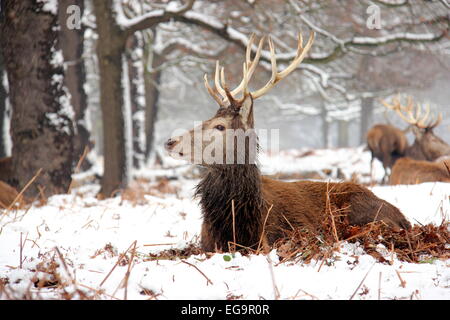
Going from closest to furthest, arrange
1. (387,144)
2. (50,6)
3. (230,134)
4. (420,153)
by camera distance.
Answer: (230,134) → (50,6) → (420,153) → (387,144)

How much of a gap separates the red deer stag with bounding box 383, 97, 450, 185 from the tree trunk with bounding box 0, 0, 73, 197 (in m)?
5.68

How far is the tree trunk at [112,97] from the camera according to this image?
7.84m

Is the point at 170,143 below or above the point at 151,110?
below

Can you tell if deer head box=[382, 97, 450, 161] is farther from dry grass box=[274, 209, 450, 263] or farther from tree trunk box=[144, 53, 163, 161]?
tree trunk box=[144, 53, 163, 161]

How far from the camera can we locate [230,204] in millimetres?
3342

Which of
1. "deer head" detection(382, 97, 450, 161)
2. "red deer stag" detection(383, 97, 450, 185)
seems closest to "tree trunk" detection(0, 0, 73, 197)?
"red deer stag" detection(383, 97, 450, 185)

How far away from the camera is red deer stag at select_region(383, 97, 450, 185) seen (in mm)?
6684

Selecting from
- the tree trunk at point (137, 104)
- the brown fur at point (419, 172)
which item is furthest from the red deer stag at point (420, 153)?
the tree trunk at point (137, 104)

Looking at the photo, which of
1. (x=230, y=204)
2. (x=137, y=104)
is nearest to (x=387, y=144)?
(x=137, y=104)

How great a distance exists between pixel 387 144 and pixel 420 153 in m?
1.10

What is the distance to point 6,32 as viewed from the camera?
582 centimetres

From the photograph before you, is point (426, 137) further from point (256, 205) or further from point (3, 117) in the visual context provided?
point (3, 117)
